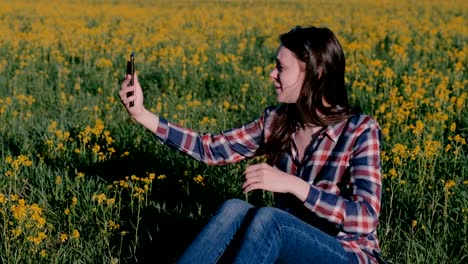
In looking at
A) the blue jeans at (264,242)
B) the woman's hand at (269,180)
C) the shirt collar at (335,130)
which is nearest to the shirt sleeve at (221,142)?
the shirt collar at (335,130)

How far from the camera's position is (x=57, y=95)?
6.06 m

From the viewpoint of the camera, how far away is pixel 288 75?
2.82 m

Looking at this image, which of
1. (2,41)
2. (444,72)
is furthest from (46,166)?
(2,41)

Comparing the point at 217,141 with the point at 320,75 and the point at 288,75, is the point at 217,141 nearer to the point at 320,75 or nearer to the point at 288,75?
the point at 288,75

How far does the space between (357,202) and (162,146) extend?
216cm

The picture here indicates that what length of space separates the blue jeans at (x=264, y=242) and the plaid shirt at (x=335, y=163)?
0.07 m

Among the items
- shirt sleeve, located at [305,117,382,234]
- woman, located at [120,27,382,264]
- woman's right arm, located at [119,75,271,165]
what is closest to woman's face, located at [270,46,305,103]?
woman, located at [120,27,382,264]

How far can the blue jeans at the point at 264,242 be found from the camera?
2387mm

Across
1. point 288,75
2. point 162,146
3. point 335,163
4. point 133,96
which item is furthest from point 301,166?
point 162,146

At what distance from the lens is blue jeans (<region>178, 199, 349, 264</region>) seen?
2387 mm

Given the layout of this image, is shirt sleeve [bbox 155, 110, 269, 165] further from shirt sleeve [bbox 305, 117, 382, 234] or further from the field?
shirt sleeve [bbox 305, 117, 382, 234]

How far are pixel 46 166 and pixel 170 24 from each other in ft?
25.8

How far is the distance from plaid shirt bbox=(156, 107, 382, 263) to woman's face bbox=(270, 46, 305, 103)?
0.20 metres

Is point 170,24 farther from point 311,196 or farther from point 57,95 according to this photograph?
point 311,196
